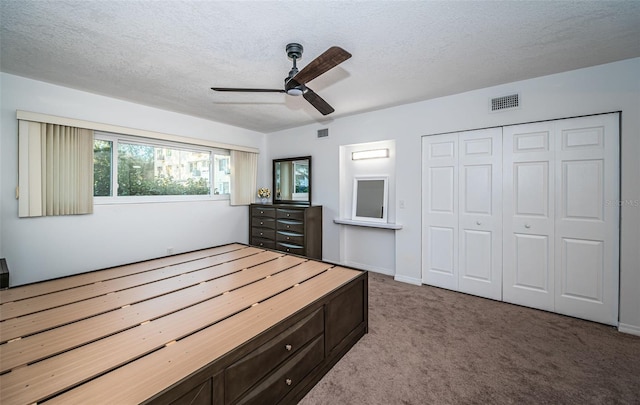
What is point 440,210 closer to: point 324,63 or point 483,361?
point 483,361

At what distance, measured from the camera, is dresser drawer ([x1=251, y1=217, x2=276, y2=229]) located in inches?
180

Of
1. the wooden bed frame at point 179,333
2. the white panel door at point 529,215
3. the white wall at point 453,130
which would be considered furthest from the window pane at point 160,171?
the white panel door at point 529,215

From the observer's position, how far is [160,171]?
3.94 metres

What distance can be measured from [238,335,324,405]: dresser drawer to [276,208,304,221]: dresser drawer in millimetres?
2558

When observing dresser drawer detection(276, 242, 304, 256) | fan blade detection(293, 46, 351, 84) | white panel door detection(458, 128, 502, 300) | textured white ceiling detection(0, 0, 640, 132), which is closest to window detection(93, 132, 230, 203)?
textured white ceiling detection(0, 0, 640, 132)

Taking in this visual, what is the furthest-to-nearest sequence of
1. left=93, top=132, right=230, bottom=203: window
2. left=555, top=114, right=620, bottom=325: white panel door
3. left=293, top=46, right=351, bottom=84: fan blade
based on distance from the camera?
left=93, top=132, right=230, bottom=203: window < left=555, top=114, right=620, bottom=325: white panel door < left=293, top=46, right=351, bottom=84: fan blade

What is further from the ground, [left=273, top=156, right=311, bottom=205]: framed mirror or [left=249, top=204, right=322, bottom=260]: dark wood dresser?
[left=273, top=156, right=311, bottom=205]: framed mirror

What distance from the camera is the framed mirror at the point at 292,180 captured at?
4.65 metres

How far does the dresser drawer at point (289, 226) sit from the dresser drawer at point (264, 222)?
0.13m

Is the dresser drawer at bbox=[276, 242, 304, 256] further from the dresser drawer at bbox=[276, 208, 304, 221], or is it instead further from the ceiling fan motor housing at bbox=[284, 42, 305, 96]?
the ceiling fan motor housing at bbox=[284, 42, 305, 96]

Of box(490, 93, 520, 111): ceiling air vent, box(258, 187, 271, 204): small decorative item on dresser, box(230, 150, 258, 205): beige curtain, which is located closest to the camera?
box(490, 93, 520, 111): ceiling air vent

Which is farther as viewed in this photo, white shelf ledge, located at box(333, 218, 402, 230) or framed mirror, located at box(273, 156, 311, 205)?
framed mirror, located at box(273, 156, 311, 205)

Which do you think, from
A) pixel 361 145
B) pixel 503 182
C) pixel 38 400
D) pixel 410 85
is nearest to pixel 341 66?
pixel 410 85

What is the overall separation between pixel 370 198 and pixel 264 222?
200 cm
